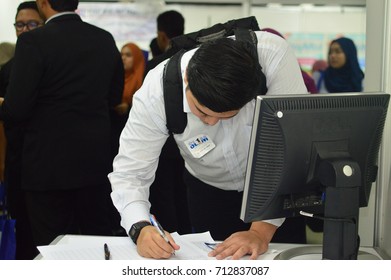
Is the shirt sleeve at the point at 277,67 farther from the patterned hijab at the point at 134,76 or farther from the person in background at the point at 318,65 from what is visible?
the person in background at the point at 318,65

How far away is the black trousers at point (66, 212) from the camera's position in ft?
8.77

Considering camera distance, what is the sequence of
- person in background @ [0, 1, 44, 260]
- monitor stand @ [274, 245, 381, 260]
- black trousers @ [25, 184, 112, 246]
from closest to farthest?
monitor stand @ [274, 245, 381, 260] < black trousers @ [25, 184, 112, 246] < person in background @ [0, 1, 44, 260]

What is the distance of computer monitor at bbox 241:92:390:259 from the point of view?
1.26 m

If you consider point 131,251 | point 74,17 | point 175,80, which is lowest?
point 131,251

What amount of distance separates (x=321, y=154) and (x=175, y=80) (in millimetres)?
464

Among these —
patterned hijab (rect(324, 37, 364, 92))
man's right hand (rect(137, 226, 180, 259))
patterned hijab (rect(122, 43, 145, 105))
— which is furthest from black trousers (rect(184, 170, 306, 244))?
patterned hijab (rect(324, 37, 364, 92))

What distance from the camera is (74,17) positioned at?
2.61 m

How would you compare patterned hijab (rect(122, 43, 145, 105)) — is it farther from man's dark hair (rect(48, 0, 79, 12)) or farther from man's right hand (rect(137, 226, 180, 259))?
man's right hand (rect(137, 226, 180, 259))

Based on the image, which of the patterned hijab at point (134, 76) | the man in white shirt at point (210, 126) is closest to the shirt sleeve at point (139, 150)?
the man in white shirt at point (210, 126)

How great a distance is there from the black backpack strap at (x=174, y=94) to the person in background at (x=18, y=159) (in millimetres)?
1442
